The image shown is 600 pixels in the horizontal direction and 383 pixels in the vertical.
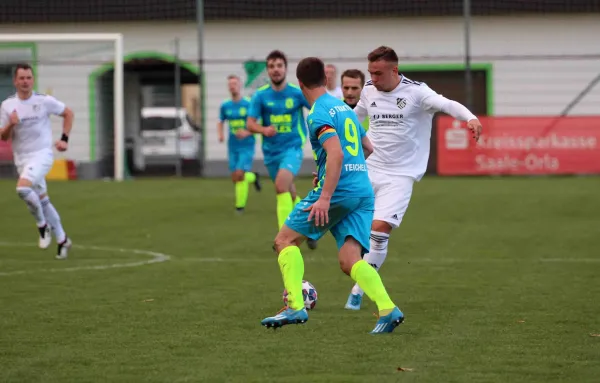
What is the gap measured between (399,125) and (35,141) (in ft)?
19.3

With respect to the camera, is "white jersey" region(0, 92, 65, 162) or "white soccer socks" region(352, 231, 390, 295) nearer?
"white soccer socks" region(352, 231, 390, 295)

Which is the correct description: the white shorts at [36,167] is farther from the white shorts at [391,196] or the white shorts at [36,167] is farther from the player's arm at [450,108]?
the player's arm at [450,108]

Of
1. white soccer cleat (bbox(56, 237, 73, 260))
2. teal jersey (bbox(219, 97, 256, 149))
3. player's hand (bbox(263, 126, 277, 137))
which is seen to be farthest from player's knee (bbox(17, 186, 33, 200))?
teal jersey (bbox(219, 97, 256, 149))

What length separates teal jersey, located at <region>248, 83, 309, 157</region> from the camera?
15.3 meters

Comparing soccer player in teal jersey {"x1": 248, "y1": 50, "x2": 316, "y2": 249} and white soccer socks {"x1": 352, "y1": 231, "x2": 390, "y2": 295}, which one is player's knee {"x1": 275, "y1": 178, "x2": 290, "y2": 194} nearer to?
soccer player in teal jersey {"x1": 248, "y1": 50, "x2": 316, "y2": 249}

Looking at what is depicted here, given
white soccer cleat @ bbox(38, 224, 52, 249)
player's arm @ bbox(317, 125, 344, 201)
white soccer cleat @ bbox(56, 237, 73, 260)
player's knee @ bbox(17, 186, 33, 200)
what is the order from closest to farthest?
player's arm @ bbox(317, 125, 344, 201) < player's knee @ bbox(17, 186, 33, 200) < white soccer cleat @ bbox(56, 237, 73, 260) < white soccer cleat @ bbox(38, 224, 52, 249)

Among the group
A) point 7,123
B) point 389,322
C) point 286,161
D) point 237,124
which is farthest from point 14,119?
point 237,124

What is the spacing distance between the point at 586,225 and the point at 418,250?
3.80 m

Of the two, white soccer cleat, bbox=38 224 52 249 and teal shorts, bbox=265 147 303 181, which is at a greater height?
teal shorts, bbox=265 147 303 181

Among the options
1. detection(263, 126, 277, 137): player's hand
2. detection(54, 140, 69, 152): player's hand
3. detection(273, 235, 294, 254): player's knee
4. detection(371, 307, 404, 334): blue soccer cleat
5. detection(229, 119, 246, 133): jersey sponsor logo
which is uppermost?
detection(229, 119, 246, 133): jersey sponsor logo

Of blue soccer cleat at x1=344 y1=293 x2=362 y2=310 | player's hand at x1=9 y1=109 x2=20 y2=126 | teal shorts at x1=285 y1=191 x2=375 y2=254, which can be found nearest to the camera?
teal shorts at x1=285 y1=191 x2=375 y2=254

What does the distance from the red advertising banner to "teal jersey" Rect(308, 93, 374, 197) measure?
63.4 ft

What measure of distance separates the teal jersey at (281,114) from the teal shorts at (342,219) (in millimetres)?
7054

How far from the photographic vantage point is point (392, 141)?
386 inches
